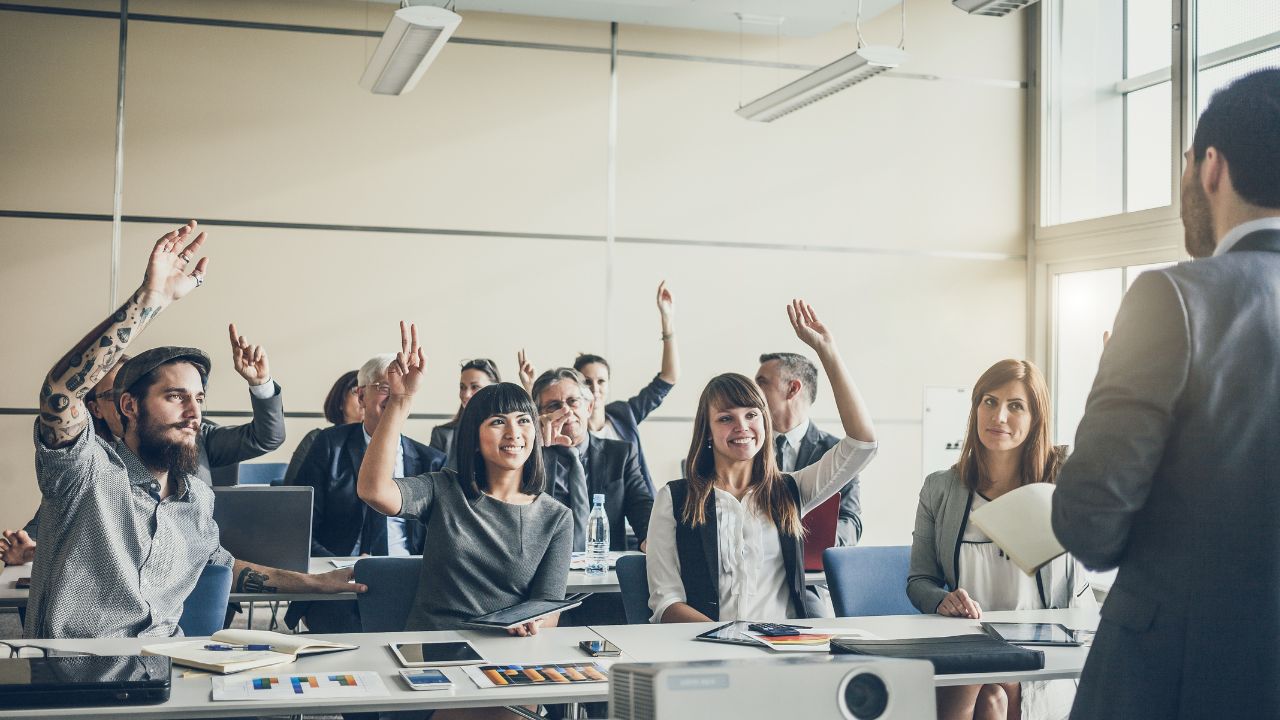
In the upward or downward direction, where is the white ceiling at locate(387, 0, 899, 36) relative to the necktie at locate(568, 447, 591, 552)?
upward

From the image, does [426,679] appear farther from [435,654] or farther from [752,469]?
[752,469]

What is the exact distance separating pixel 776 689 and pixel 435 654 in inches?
56.0

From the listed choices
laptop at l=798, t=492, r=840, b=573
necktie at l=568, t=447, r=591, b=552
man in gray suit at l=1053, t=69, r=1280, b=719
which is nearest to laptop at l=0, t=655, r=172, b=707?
man in gray suit at l=1053, t=69, r=1280, b=719

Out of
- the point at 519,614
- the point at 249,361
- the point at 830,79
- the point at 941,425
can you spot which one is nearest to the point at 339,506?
the point at 249,361

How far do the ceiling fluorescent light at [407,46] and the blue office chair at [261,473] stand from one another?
194 cm

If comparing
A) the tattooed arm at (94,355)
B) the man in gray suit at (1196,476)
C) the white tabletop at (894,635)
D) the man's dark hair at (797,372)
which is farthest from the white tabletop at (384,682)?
the man's dark hair at (797,372)

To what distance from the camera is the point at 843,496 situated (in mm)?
4527

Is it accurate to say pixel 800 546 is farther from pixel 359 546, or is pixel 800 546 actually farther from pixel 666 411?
pixel 666 411

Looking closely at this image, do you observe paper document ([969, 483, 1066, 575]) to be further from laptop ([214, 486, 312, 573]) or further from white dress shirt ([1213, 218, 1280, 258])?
laptop ([214, 486, 312, 573])

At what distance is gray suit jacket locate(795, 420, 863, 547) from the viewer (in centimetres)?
445

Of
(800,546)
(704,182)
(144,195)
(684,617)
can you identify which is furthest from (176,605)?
(704,182)

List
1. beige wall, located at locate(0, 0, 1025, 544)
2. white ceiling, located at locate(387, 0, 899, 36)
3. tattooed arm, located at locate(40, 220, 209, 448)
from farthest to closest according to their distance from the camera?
white ceiling, located at locate(387, 0, 899, 36) < beige wall, located at locate(0, 0, 1025, 544) < tattooed arm, located at locate(40, 220, 209, 448)

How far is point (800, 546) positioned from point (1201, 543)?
6.23 feet

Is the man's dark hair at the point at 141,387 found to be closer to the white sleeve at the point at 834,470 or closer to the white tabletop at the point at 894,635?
the white tabletop at the point at 894,635
